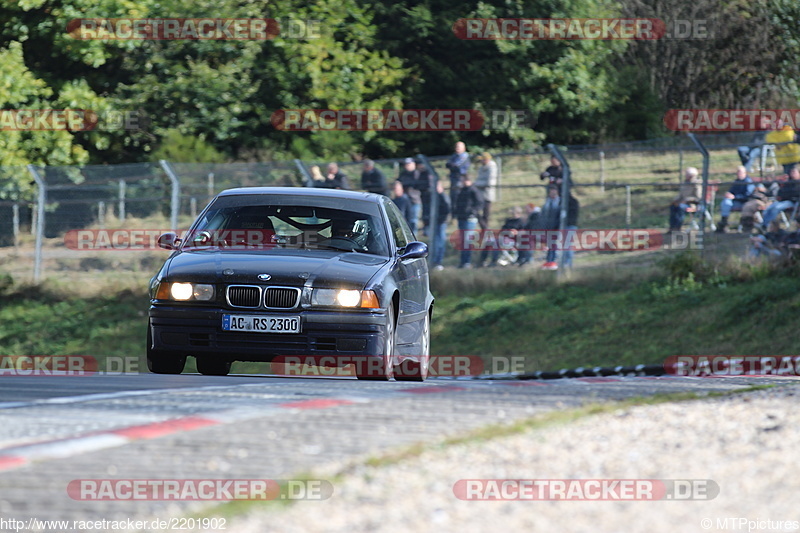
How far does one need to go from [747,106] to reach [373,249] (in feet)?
105

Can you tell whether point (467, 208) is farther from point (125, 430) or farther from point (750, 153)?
point (125, 430)

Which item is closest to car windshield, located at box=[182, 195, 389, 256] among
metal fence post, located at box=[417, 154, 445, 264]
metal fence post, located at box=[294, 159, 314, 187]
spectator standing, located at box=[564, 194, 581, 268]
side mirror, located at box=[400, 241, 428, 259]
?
side mirror, located at box=[400, 241, 428, 259]

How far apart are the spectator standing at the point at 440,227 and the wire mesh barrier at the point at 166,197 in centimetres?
10

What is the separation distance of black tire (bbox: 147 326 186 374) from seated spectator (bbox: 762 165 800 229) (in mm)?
11213

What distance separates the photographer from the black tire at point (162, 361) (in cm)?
1005

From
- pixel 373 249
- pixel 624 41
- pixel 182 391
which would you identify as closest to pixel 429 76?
pixel 624 41

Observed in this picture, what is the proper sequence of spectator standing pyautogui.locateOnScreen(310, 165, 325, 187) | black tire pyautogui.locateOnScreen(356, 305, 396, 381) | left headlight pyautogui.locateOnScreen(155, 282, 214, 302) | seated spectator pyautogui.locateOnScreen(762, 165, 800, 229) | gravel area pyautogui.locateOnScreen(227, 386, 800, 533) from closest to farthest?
gravel area pyautogui.locateOnScreen(227, 386, 800, 533) < left headlight pyautogui.locateOnScreen(155, 282, 214, 302) < black tire pyautogui.locateOnScreen(356, 305, 396, 381) < seated spectator pyautogui.locateOnScreen(762, 165, 800, 229) < spectator standing pyautogui.locateOnScreen(310, 165, 325, 187)

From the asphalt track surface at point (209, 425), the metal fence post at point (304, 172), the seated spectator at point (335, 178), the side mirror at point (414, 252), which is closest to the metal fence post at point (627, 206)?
the seated spectator at point (335, 178)

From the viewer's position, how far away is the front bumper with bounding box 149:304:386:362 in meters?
9.68

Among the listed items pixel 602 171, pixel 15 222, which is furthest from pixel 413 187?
pixel 15 222

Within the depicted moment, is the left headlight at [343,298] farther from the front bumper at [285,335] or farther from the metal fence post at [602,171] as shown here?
the metal fence post at [602,171]

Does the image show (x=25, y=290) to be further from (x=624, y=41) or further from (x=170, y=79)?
(x=624, y=41)

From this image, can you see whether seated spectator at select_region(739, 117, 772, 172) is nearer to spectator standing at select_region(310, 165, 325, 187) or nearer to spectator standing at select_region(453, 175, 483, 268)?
spectator standing at select_region(453, 175, 483, 268)

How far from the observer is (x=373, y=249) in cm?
1064
